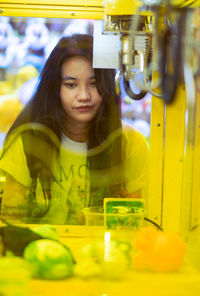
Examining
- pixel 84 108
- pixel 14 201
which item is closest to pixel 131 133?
pixel 84 108

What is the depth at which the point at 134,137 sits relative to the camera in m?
1.73

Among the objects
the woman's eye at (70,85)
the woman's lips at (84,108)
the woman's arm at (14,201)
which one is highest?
the woman's eye at (70,85)

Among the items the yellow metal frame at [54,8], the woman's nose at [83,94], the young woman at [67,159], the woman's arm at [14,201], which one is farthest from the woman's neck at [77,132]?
the yellow metal frame at [54,8]

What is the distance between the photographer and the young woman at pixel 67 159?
1.72 meters

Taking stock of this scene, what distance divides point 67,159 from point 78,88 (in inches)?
10.9

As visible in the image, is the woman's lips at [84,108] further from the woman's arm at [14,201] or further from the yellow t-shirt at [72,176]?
the woman's arm at [14,201]

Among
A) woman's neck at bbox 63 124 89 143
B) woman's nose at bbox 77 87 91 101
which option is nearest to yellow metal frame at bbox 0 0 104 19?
woman's nose at bbox 77 87 91 101

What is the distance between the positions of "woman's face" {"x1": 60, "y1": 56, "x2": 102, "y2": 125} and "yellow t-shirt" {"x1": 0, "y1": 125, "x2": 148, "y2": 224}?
0.43ft

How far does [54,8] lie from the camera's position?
1.66 metres

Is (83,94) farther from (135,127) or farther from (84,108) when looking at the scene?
(135,127)

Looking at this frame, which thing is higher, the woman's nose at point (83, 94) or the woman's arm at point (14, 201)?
the woman's nose at point (83, 94)

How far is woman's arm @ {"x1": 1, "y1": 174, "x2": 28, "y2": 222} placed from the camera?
5.72ft

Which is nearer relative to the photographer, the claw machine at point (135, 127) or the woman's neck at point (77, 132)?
the claw machine at point (135, 127)

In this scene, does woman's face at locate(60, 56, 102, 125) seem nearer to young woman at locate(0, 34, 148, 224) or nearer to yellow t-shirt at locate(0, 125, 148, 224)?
young woman at locate(0, 34, 148, 224)
